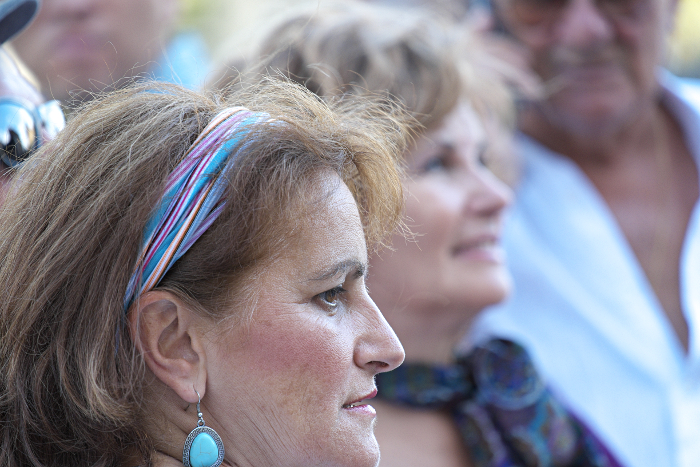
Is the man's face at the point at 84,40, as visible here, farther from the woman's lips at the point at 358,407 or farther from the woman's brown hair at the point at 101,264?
the woman's lips at the point at 358,407

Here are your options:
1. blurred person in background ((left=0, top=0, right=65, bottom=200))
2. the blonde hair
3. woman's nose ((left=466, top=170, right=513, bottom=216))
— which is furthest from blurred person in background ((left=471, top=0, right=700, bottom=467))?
blurred person in background ((left=0, top=0, right=65, bottom=200))

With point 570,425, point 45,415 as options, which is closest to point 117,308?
point 45,415

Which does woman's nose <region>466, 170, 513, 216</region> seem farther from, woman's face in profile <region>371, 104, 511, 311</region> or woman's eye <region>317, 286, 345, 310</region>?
woman's eye <region>317, 286, 345, 310</region>

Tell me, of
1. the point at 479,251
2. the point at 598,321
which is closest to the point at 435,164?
the point at 479,251

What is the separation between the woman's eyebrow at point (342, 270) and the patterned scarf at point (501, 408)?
3.16 ft

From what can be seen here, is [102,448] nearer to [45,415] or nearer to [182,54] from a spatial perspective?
[45,415]

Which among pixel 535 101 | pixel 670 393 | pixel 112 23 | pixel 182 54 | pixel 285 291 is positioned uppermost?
pixel 112 23

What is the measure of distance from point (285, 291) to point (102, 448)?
0.41m

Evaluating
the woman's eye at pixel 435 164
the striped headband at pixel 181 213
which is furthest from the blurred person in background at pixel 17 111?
the woman's eye at pixel 435 164

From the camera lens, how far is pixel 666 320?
9.16 ft

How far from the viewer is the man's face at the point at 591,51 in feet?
9.53

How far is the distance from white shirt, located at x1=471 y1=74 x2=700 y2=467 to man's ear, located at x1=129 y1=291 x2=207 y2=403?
1.56m

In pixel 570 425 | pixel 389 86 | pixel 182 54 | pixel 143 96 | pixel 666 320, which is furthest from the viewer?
pixel 182 54

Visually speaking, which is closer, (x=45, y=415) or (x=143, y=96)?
(x=45, y=415)
